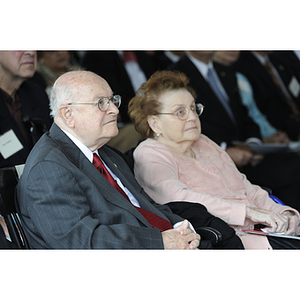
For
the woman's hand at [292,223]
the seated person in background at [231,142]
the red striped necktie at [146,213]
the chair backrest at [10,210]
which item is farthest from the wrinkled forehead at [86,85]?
the seated person in background at [231,142]

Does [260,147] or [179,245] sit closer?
[179,245]

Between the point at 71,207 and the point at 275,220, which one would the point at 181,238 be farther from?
the point at 275,220

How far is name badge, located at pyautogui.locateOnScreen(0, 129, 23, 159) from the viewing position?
105 inches

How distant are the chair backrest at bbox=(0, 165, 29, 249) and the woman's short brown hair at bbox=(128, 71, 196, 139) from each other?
109 cm

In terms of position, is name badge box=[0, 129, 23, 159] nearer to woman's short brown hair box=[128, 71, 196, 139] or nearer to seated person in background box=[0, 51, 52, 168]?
seated person in background box=[0, 51, 52, 168]

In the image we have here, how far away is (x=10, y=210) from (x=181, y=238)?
2.69 ft

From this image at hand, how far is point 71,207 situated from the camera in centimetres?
162

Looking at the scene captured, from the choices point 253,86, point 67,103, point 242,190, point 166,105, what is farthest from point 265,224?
point 253,86

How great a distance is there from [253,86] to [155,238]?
368 centimetres

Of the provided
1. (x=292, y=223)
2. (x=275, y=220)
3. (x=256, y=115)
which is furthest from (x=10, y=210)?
(x=256, y=115)

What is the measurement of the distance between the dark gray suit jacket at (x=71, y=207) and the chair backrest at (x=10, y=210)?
0.04 metres

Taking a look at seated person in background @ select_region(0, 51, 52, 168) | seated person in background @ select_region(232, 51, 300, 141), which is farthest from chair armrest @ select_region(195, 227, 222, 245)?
seated person in background @ select_region(232, 51, 300, 141)
